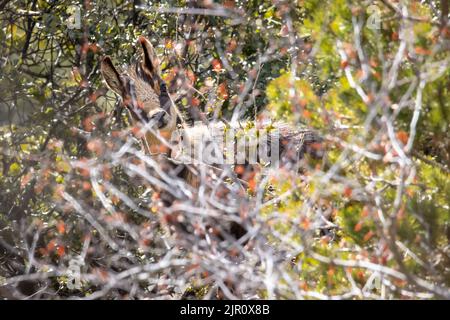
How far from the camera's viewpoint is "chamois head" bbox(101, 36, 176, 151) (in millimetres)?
6840

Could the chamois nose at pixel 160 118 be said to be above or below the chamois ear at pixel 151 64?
below

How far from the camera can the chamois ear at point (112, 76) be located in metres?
6.90

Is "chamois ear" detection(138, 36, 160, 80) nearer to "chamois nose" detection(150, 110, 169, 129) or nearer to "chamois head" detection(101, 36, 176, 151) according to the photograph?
"chamois head" detection(101, 36, 176, 151)

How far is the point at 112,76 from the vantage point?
277 inches

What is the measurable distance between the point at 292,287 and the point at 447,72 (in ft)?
4.56

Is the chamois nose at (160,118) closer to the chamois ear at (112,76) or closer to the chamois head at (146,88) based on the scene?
the chamois head at (146,88)

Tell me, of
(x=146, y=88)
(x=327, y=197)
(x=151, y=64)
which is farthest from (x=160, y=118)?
(x=327, y=197)

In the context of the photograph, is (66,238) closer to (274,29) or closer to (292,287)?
(274,29)

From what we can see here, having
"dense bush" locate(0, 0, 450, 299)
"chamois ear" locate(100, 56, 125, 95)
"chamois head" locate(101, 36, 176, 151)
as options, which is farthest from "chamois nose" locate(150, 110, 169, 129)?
"chamois ear" locate(100, 56, 125, 95)

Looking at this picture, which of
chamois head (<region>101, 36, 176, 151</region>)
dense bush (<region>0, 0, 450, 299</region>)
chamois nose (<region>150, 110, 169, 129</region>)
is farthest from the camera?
chamois head (<region>101, 36, 176, 151</region>)

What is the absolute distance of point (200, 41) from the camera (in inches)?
330

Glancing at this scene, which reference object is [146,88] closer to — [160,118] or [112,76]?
[112,76]

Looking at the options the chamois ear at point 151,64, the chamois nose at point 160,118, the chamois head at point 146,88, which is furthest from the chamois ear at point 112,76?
the chamois nose at point 160,118
